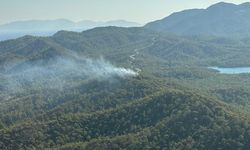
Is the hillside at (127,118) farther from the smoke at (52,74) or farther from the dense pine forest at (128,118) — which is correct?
the smoke at (52,74)

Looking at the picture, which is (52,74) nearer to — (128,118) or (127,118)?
(127,118)

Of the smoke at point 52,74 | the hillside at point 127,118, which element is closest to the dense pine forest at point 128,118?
the hillside at point 127,118

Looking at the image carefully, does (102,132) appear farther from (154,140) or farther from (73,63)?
(73,63)

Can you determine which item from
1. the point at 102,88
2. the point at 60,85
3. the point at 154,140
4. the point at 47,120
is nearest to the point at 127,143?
the point at 154,140

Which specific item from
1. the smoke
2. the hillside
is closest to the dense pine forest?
the hillside

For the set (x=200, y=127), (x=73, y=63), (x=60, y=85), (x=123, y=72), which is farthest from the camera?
(x=73, y=63)

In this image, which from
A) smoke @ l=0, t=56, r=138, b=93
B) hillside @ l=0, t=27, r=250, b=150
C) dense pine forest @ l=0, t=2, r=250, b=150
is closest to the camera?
dense pine forest @ l=0, t=2, r=250, b=150

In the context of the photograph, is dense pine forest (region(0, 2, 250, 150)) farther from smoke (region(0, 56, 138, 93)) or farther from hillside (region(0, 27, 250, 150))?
smoke (region(0, 56, 138, 93))

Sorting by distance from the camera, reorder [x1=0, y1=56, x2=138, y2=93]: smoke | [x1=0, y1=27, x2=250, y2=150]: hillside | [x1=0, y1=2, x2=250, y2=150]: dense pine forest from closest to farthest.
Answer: [x1=0, y1=2, x2=250, y2=150]: dense pine forest
[x1=0, y1=27, x2=250, y2=150]: hillside
[x1=0, y1=56, x2=138, y2=93]: smoke
